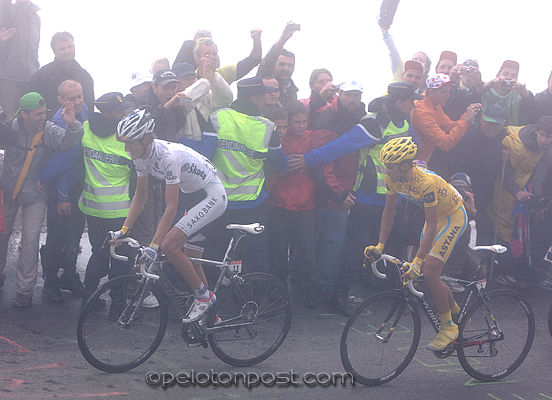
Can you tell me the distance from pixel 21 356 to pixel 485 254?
420 centimetres

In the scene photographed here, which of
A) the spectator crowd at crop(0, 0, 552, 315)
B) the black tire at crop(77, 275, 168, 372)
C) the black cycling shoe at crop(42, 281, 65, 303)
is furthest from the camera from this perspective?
the black cycling shoe at crop(42, 281, 65, 303)

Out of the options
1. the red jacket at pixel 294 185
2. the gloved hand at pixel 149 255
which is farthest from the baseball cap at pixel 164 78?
the gloved hand at pixel 149 255

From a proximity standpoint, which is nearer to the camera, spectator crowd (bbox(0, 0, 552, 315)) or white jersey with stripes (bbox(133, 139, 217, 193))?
white jersey with stripes (bbox(133, 139, 217, 193))

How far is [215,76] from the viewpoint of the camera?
6.80m

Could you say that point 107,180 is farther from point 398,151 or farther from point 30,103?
point 398,151

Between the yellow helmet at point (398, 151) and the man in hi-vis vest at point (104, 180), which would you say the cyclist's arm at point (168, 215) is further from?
the yellow helmet at point (398, 151)

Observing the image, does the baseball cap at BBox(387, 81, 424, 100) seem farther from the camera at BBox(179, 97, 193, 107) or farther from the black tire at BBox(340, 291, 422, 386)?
the black tire at BBox(340, 291, 422, 386)

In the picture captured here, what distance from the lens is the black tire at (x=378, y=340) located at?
4930mm

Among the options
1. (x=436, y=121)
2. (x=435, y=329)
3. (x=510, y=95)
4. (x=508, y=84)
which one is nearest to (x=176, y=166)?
(x=435, y=329)

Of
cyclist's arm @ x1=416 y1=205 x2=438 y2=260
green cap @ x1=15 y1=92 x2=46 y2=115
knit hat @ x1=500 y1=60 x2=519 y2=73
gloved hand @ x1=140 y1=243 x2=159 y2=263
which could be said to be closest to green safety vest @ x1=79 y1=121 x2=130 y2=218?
green cap @ x1=15 y1=92 x2=46 y2=115

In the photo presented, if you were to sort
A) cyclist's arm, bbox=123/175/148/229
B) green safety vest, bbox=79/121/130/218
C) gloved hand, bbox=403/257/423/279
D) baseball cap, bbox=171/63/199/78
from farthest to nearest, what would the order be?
1. baseball cap, bbox=171/63/199/78
2. green safety vest, bbox=79/121/130/218
3. cyclist's arm, bbox=123/175/148/229
4. gloved hand, bbox=403/257/423/279

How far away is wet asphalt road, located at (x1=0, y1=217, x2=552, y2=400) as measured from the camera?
4.59m

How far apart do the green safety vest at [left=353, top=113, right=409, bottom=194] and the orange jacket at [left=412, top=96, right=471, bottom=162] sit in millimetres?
623

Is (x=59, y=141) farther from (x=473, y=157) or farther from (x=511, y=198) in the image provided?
(x=511, y=198)
